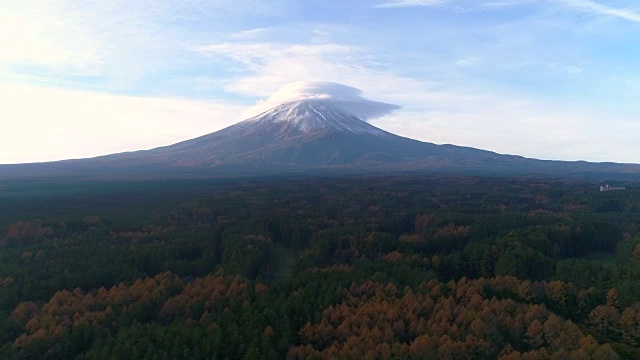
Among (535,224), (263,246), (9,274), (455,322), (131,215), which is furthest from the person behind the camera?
(131,215)

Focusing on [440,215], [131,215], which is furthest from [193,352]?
[131,215]

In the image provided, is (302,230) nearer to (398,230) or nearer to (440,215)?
(398,230)

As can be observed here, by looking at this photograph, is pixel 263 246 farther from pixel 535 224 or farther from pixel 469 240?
pixel 535 224

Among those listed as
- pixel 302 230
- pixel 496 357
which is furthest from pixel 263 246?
pixel 496 357

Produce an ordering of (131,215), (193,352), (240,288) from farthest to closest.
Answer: (131,215), (240,288), (193,352)

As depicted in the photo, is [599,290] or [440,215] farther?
[440,215]

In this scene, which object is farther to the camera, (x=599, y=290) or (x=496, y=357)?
(x=599, y=290)

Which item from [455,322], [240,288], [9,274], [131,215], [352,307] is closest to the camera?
[455,322]
